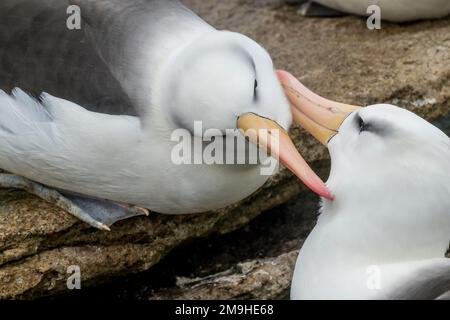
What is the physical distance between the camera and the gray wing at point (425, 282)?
382 cm

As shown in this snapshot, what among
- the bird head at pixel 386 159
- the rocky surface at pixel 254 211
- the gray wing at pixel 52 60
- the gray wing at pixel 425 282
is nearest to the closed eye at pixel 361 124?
the bird head at pixel 386 159

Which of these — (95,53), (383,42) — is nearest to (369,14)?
(383,42)

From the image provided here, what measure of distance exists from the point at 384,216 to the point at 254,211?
51.9 inches

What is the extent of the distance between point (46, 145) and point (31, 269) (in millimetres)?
541

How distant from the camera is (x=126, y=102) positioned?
4.18 metres

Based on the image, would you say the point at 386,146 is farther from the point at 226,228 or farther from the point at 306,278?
the point at 226,228

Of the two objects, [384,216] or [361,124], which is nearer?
[384,216]

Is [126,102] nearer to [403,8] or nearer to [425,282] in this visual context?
[425,282]

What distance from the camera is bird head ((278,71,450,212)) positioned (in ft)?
12.1

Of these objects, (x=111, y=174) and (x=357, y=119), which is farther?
(x=111, y=174)

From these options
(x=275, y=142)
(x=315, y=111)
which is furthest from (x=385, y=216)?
(x=315, y=111)

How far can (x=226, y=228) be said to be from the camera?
498 cm

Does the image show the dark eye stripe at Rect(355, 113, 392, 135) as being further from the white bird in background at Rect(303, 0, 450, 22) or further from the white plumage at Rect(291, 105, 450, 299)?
the white bird in background at Rect(303, 0, 450, 22)

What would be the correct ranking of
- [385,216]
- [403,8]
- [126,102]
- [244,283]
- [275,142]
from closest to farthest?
[385,216] → [275,142] → [126,102] → [244,283] → [403,8]
